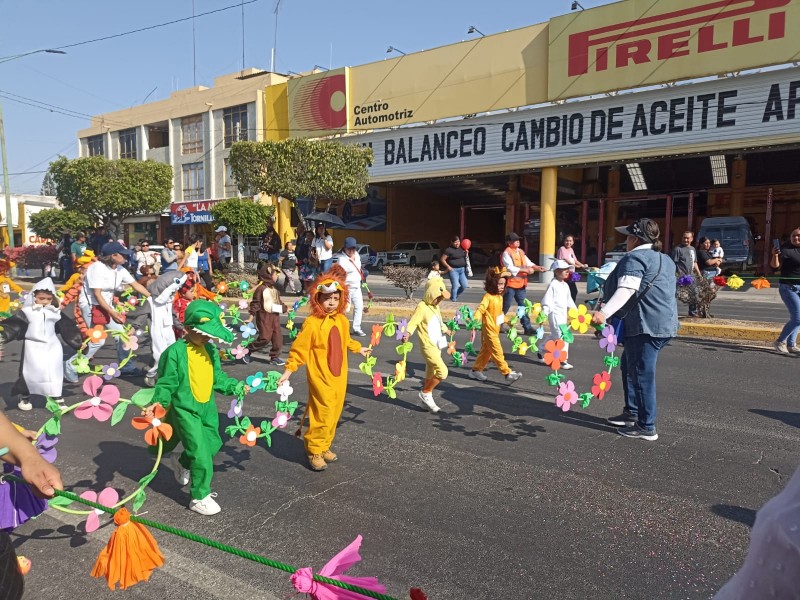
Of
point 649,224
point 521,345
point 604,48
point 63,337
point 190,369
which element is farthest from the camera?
point 604,48

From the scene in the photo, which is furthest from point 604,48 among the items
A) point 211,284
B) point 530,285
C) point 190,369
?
point 190,369

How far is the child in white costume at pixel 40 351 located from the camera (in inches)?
246

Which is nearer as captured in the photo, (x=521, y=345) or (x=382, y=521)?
(x=382, y=521)

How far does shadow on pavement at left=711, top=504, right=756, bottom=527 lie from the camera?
12.2ft

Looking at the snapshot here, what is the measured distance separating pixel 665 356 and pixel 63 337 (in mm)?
8126

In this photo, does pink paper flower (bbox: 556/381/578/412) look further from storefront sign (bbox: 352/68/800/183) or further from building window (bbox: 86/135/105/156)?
building window (bbox: 86/135/105/156)

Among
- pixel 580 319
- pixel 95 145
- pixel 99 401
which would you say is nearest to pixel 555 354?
pixel 580 319

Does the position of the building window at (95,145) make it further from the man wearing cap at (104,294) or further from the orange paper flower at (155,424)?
the orange paper flower at (155,424)

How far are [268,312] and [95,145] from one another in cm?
4346

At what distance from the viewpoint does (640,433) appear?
17.2 feet

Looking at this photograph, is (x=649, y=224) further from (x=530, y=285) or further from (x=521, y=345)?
(x=530, y=285)

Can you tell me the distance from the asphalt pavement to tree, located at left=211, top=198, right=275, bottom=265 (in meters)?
22.2

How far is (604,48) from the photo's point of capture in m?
21.6

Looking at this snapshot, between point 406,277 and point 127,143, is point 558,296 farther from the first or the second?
point 127,143
